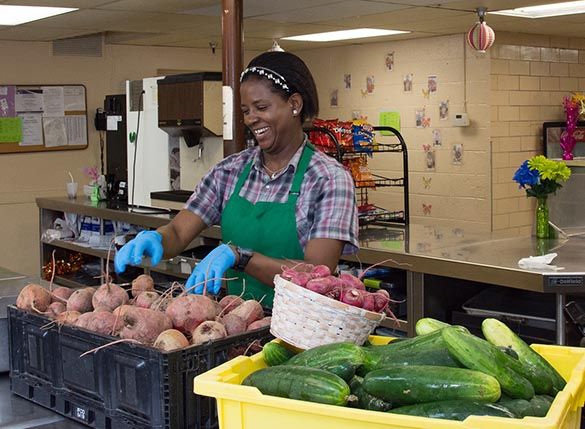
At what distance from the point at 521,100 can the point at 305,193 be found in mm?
4928

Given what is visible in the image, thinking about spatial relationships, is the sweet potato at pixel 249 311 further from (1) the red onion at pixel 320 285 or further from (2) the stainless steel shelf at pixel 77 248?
(2) the stainless steel shelf at pixel 77 248

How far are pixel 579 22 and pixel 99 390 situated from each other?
18.1 ft

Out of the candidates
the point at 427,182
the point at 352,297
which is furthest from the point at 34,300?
the point at 427,182

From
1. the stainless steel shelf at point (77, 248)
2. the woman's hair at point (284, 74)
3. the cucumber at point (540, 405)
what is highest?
the woman's hair at point (284, 74)

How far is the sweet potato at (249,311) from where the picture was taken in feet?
6.56

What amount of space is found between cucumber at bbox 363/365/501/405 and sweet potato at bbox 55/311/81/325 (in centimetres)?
84

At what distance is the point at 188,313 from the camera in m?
1.93

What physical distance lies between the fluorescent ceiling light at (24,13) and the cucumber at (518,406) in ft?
15.1

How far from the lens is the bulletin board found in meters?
7.14

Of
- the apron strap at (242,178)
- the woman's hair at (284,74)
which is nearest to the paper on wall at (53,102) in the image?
the apron strap at (242,178)

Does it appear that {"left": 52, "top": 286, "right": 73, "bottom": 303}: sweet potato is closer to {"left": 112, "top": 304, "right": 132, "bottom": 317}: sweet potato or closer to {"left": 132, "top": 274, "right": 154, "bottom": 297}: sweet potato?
{"left": 132, "top": 274, "right": 154, "bottom": 297}: sweet potato

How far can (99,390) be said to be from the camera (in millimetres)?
1859

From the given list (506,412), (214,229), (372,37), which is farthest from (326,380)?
(372,37)

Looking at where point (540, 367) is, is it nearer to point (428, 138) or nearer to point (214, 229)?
point (214, 229)
